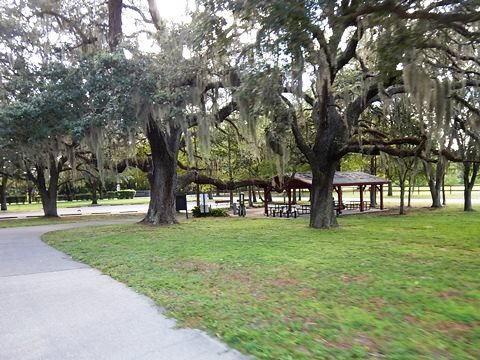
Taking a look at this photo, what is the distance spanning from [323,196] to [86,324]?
39.8 feet

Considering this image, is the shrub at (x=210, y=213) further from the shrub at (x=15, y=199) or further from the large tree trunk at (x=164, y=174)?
the shrub at (x=15, y=199)

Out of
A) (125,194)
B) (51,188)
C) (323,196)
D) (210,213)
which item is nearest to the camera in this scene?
(323,196)

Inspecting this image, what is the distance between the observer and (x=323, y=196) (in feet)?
52.5

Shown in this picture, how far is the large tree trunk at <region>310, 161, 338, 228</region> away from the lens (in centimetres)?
1588

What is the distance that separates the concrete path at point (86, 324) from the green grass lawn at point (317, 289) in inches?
12.2

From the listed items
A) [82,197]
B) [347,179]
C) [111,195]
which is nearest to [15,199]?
[82,197]

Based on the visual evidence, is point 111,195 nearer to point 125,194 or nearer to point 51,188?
point 125,194

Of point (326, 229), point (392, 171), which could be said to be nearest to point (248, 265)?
point (326, 229)

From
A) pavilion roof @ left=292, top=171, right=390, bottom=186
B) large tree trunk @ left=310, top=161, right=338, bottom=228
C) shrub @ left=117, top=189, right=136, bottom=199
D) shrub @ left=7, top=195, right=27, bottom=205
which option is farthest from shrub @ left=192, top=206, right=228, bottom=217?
shrub @ left=7, top=195, right=27, bottom=205

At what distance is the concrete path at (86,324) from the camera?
400 centimetres

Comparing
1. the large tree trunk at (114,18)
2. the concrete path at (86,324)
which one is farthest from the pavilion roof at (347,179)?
the concrete path at (86,324)

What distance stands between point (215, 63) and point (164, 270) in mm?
8328

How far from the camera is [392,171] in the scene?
109 ft

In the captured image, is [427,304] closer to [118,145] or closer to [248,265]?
[248,265]
